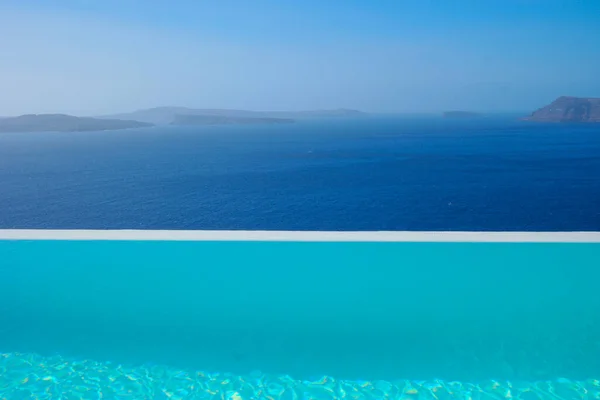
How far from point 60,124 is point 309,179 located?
2169cm

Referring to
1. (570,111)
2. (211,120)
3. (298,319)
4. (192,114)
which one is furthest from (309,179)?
(298,319)

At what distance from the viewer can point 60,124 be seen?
35.6 metres

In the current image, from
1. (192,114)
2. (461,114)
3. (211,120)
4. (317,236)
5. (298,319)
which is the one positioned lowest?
(298,319)

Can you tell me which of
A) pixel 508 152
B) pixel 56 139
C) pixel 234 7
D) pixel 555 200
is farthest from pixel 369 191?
pixel 56 139

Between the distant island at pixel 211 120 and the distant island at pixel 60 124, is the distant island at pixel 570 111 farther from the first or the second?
the distant island at pixel 60 124

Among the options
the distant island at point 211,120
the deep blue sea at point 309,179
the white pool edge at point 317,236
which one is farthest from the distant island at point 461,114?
the white pool edge at point 317,236

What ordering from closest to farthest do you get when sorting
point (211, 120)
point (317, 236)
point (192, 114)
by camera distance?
point (317, 236)
point (192, 114)
point (211, 120)

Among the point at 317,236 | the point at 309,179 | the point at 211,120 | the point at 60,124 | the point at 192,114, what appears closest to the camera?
the point at 317,236

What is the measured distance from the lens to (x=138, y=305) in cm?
226

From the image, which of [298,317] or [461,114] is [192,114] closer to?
[461,114]

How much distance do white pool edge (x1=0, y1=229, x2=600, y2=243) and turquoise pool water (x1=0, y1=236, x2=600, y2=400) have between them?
3 centimetres

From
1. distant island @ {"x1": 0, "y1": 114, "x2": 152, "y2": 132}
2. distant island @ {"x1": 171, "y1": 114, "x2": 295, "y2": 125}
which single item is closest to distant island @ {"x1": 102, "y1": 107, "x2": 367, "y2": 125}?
distant island @ {"x1": 171, "y1": 114, "x2": 295, "y2": 125}

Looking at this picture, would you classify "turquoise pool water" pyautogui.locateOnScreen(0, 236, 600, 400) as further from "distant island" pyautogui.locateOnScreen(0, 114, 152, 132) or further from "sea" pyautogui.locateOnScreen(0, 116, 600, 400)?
"distant island" pyautogui.locateOnScreen(0, 114, 152, 132)

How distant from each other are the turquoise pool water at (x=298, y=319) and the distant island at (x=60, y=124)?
115ft
